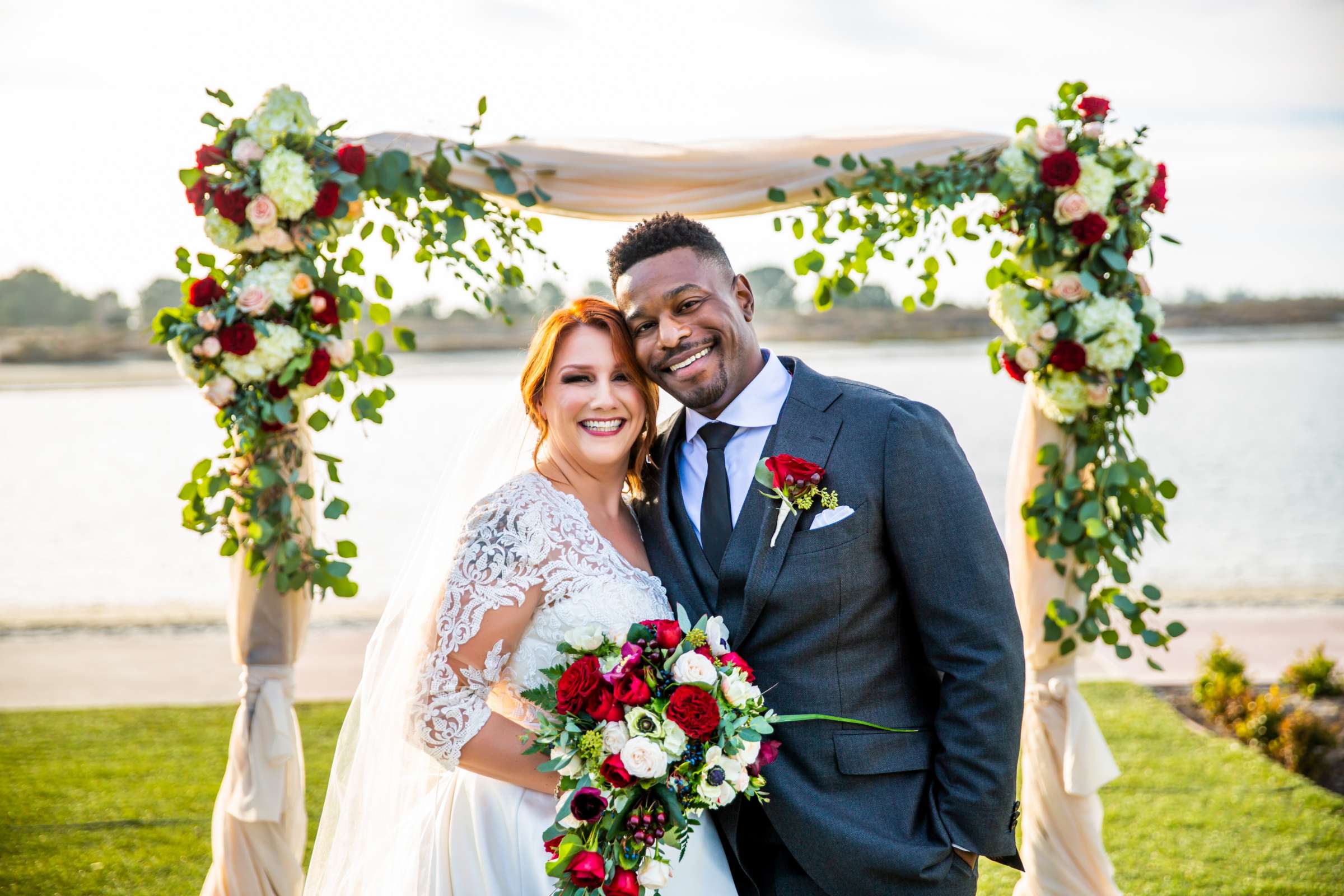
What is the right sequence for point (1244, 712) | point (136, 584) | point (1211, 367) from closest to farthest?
point (1244, 712), point (136, 584), point (1211, 367)

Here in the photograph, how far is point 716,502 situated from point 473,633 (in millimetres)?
717

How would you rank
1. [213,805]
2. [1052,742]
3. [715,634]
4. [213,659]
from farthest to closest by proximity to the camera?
[213,659] → [213,805] → [1052,742] → [715,634]

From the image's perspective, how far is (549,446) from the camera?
10.2 ft

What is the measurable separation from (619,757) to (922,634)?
88 centimetres

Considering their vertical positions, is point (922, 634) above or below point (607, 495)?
below

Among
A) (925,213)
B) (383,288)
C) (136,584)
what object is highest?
(925,213)

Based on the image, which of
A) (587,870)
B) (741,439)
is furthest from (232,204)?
(587,870)

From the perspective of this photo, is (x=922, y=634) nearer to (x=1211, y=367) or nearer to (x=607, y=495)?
(x=607, y=495)

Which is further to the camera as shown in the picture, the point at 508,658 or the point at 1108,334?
the point at 1108,334

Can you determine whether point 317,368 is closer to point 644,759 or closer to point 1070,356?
point 644,759

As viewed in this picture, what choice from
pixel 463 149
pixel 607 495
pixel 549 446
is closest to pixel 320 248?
pixel 463 149

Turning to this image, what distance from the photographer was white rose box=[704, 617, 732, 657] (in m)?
2.33

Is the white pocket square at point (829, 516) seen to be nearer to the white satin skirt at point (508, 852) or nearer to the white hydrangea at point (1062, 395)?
the white satin skirt at point (508, 852)

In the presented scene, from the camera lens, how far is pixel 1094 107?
356cm
